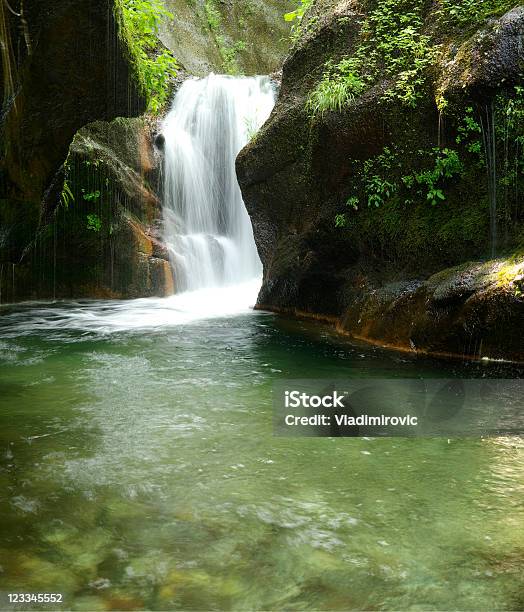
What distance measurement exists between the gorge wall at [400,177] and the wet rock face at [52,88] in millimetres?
3087

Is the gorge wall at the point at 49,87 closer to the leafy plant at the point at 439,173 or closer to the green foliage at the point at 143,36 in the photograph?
the green foliage at the point at 143,36

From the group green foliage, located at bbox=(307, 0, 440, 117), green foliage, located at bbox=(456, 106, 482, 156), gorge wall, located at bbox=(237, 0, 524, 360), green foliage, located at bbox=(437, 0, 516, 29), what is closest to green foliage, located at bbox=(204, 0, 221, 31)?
gorge wall, located at bbox=(237, 0, 524, 360)

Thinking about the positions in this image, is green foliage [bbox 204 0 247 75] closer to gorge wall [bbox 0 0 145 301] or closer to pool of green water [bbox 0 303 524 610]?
gorge wall [bbox 0 0 145 301]

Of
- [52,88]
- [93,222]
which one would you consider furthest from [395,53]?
[93,222]

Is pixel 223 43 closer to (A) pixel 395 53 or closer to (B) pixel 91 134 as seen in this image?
(B) pixel 91 134

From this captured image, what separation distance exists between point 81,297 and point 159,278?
196 centimetres

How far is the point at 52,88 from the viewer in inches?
296

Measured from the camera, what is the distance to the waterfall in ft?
49.8

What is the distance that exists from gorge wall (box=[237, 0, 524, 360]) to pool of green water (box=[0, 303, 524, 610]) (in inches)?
109

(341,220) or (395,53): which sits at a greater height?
(395,53)

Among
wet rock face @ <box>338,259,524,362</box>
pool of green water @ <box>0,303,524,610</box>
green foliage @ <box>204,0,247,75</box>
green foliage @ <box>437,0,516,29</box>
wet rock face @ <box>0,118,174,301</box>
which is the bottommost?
pool of green water @ <box>0,303,524,610</box>

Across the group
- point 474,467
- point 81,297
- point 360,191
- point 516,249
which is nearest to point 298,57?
point 360,191

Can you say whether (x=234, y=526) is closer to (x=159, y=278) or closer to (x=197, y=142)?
(x=159, y=278)

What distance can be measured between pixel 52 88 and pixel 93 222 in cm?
674
